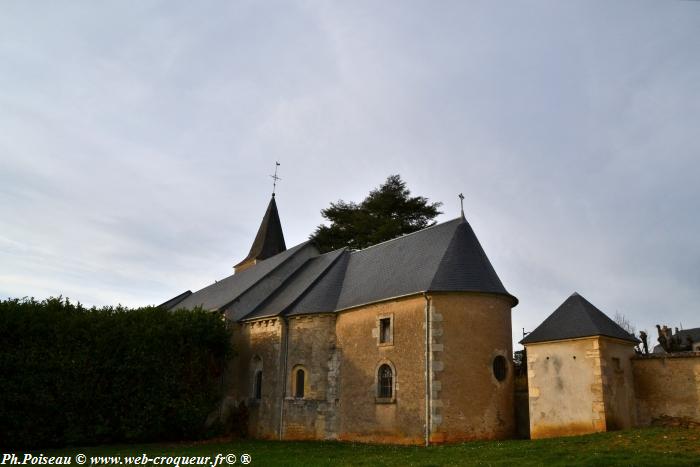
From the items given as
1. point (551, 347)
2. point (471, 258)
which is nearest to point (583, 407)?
point (551, 347)

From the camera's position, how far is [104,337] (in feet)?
66.9

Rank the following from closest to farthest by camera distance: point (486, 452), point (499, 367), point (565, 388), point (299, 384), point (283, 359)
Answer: point (486, 452), point (565, 388), point (499, 367), point (299, 384), point (283, 359)

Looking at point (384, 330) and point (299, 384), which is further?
point (299, 384)

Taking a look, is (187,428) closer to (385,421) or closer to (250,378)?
(250,378)

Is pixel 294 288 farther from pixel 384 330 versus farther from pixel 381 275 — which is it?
pixel 384 330

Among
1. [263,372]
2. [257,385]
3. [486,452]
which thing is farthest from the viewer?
[257,385]

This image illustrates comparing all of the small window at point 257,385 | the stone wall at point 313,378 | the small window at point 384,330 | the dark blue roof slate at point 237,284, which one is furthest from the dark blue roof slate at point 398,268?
the dark blue roof slate at point 237,284

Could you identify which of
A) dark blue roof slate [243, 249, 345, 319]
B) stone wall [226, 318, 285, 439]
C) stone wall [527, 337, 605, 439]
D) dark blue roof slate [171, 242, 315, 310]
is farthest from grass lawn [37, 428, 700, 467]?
dark blue roof slate [171, 242, 315, 310]

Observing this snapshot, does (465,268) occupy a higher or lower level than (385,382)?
higher

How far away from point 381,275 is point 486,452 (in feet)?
30.9

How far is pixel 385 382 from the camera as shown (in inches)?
773

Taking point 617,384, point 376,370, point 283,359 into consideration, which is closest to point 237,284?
point 283,359

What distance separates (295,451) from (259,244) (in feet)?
81.3

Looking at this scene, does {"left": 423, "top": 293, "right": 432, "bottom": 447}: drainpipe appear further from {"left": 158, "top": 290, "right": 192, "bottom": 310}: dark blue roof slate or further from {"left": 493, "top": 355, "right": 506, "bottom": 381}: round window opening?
{"left": 158, "top": 290, "right": 192, "bottom": 310}: dark blue roof slate
